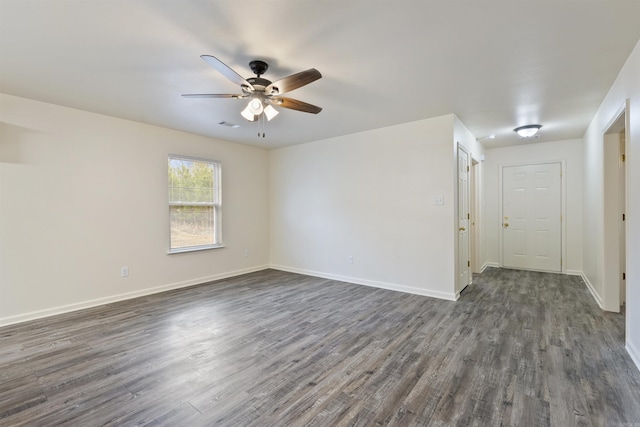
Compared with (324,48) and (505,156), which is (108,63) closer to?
(324,48)

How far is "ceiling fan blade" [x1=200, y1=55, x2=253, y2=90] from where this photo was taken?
2.00 meters

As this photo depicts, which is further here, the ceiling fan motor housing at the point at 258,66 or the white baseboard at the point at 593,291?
the white baseboard at the point at 593,291

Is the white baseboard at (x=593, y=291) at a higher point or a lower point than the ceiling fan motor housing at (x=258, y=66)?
lower

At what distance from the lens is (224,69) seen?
7.07ft

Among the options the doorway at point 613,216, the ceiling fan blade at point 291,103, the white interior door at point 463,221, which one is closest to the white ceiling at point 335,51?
the ceiling fan blade at point 291,103

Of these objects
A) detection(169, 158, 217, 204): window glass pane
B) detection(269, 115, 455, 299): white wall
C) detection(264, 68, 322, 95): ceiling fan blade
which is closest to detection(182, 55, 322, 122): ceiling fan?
detection(264, 68, 322, 95): ceiling fan blade

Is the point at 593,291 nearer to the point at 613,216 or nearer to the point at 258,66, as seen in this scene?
the point at 613,216

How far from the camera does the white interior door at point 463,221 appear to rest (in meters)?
4.21

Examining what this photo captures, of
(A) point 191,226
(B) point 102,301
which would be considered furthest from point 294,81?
(B) point 102,301

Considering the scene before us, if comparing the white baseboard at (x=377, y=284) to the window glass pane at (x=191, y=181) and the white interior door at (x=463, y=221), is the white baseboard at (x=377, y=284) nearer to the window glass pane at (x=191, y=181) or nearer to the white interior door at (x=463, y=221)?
the white interior door at (x=463, y=221)

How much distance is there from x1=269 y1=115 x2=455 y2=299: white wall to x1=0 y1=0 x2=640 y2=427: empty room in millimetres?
38

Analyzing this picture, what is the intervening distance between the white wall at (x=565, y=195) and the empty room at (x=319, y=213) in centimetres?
4

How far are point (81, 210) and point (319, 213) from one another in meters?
3.53

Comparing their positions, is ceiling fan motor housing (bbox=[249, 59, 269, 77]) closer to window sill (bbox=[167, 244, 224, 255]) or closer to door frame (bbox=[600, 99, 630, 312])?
window sill (bbox=[167, 244, 224, 255])
